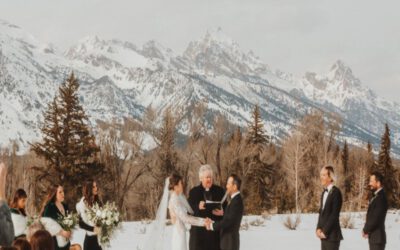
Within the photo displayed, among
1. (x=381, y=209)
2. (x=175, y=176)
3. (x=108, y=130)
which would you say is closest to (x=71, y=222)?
(x=175, y=176)

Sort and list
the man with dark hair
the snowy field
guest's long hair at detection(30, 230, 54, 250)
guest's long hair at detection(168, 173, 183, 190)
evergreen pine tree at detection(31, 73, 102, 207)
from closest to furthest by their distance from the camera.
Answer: guest's long hair at detection(30, 230, 54, 250) → the man with dark hair → guest's long hair at detection(168, 173, 183, 190) → the snowy field → evergreen pine tree at detection(31, 73, 102, 207)

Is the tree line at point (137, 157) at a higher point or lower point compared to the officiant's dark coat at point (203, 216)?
higher

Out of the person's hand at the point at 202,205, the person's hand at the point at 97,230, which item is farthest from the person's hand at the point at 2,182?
the person's hand at the point at 97,230

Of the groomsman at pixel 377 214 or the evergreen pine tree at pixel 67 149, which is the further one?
the evergreen pine tree at pixel 67 149

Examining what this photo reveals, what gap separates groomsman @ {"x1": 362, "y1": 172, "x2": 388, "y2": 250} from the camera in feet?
33.8

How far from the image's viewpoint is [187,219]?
930cm

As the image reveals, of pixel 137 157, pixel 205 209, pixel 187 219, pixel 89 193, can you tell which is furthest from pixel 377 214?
pixel 137 157

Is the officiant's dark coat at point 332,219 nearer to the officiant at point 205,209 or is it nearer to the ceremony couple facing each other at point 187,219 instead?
the ceremony couple facing each other at point 187,219

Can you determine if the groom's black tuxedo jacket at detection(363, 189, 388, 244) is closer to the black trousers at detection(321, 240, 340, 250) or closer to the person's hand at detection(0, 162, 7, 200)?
the black trousers at detection(321, 240, 340, 250)

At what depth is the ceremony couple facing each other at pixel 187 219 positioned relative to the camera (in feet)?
28.9

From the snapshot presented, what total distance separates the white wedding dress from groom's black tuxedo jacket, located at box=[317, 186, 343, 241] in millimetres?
2125

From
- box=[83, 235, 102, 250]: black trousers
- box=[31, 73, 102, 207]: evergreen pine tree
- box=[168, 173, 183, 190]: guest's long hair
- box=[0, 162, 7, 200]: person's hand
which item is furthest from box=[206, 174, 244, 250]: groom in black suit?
box=[31, 73, 102, 207]: evergreen pine tree

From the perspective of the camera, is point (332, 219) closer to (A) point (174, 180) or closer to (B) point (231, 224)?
(B) point (231, 224)

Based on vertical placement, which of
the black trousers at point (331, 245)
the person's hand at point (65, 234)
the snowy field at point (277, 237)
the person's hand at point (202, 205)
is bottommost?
the snowy field at point (277, 237)
